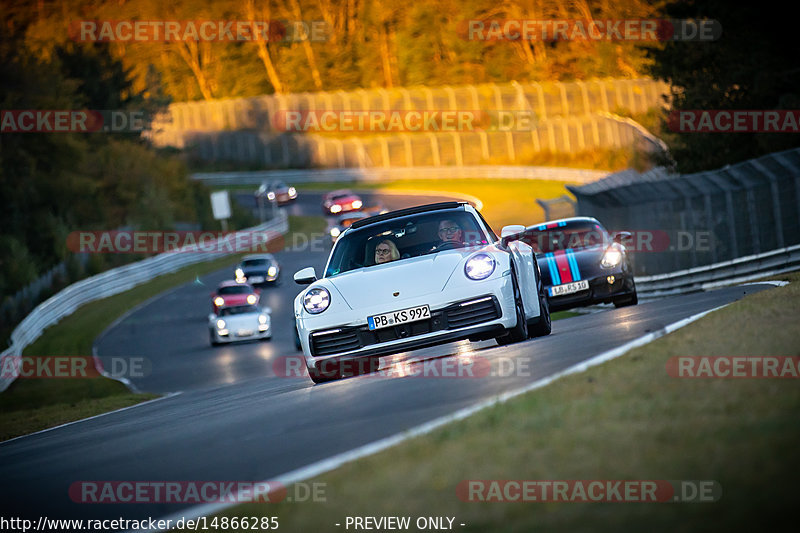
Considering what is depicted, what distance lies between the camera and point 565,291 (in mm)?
16172

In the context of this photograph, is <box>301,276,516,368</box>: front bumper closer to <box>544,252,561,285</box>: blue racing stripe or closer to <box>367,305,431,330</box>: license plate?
<box>367,305,431,330</box>: license plate

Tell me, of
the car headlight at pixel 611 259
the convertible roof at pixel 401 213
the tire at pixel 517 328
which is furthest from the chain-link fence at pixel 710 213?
the tire at pixel 517 328

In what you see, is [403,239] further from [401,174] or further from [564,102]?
[401,174]

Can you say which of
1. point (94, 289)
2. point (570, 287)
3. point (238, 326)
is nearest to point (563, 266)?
point (570, 287)

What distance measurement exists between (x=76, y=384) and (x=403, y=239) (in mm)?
16472

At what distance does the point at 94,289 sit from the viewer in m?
42.3

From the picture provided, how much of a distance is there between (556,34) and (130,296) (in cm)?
5711

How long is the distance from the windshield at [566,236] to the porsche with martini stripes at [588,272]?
2cm

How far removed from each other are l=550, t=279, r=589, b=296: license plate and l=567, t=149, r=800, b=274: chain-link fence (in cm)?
550

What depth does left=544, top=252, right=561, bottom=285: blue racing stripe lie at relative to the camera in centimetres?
1628

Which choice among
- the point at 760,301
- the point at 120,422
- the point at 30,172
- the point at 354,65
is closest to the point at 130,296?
the point at 30,172

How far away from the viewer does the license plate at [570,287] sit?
16.1 m

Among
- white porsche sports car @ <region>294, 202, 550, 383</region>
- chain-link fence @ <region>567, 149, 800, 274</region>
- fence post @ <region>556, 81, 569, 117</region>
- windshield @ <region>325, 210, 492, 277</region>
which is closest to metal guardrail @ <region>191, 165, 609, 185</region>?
fence post @ <region>556, 81, 569, 117</region>

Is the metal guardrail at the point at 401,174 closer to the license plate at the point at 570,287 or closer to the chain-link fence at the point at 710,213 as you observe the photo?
the chain-link fence at the point at 710,213
